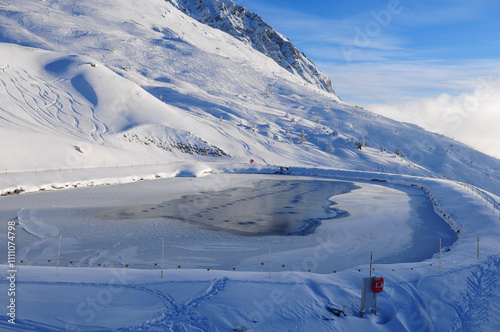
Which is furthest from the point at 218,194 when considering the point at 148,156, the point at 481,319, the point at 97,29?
the point at 97,29

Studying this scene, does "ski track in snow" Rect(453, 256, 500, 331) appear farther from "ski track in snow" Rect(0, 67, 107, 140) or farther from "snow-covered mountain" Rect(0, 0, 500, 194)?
"ski track in snow" Rect(0, 67, 107, 140)

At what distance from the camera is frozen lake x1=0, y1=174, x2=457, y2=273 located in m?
12.6

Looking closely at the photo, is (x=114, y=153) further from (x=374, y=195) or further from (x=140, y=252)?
(x=140, y=252)

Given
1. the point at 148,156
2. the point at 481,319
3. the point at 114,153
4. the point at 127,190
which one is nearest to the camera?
the point at 481,319

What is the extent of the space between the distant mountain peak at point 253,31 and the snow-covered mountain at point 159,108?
6609cm

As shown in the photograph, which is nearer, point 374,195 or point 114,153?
point 374,195

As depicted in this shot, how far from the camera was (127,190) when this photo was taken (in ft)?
87.5

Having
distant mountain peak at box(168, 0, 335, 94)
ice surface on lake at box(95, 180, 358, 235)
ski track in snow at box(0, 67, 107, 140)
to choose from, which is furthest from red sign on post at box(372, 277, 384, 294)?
distant mountain peak at box(168, 0, 335, 94)

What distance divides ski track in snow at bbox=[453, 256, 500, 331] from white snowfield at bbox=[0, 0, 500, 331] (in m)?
0.05

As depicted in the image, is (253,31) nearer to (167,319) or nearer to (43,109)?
(43,109)

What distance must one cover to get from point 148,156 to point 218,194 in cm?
1678

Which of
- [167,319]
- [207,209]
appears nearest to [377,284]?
[167,319]

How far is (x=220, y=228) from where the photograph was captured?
16844 millimetres

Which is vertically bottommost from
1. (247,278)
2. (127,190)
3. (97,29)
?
(127,190)
